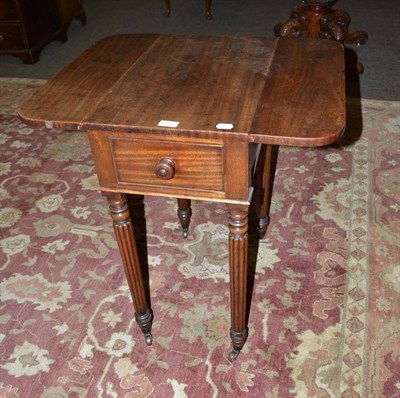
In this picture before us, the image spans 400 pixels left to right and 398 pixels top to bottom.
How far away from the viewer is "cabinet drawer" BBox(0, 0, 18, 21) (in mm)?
3750

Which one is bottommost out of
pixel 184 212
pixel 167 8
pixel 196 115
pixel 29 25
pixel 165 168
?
pixel 167 8

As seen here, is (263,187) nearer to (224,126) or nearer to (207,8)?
(224,126)

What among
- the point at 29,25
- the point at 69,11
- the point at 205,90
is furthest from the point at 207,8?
the point at 205,90

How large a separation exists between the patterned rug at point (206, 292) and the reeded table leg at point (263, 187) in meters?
0.09

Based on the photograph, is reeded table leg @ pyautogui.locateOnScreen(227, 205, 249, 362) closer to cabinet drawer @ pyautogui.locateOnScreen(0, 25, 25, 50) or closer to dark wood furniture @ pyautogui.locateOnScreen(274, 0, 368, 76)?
dark wood furniture @ pyautogui.locateOnScreen(274, 0, 368, 76)

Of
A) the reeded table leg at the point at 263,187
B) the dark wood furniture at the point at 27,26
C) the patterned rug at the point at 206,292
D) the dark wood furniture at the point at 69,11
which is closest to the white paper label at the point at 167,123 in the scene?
the reeded table leg at the point at 263,187

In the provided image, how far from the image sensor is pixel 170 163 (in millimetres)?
1102

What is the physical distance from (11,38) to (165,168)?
3.49 m

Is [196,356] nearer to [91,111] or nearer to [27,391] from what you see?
[27,391]

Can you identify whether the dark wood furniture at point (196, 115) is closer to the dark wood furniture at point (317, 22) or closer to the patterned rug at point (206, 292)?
the patterned rug at point (206, 292)

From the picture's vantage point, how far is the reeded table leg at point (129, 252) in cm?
126

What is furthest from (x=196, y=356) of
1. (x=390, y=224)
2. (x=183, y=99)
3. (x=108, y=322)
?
(x=390, y=224)

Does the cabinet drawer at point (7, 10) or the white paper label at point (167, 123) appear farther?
the cabinet drawer at point (7, 10)

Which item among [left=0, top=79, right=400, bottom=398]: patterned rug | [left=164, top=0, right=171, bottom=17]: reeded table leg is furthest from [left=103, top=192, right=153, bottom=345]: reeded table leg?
[left=164, top=0, right=171, bottom=17]: reeded table leg
